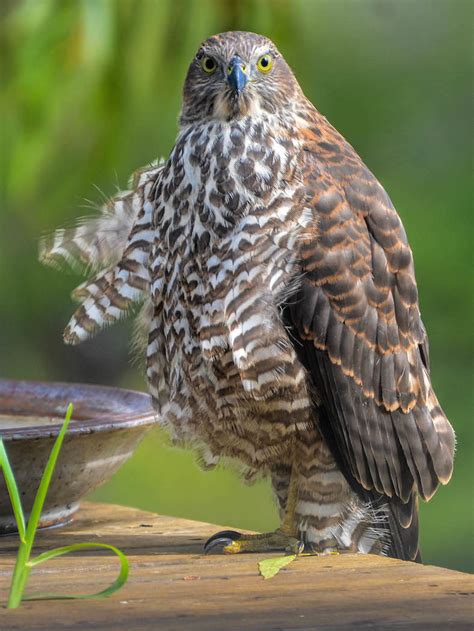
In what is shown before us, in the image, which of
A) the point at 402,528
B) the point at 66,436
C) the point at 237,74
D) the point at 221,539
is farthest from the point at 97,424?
the point at 237,74

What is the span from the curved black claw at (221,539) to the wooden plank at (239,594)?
0.11ft

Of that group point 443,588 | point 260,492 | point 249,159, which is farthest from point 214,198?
point 260,492

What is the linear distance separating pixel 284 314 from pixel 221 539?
0.53 meters

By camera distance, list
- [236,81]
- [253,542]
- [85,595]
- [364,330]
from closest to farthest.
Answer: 1. [85,595]
2. [253,542]
3. [364,330]
4. [236,81]

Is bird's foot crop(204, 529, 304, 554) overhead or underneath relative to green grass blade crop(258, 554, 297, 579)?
underneath

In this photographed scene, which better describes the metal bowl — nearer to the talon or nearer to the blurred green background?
the talon

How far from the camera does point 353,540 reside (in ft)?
9.64

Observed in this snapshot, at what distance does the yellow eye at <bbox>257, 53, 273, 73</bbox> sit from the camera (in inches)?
120

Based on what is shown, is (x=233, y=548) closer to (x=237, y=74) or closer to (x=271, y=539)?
(x=271, y=539)

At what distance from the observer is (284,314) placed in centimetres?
278

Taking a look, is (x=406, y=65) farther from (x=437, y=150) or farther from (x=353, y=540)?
(x=353, y=540)

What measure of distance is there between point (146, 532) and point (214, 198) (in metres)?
0.79

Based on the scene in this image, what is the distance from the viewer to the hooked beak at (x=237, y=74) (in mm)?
2971

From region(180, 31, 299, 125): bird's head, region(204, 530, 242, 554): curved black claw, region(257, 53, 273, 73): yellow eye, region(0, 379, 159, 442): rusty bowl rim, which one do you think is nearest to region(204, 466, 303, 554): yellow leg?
region(204, 530, 242, 554): curved black claw
